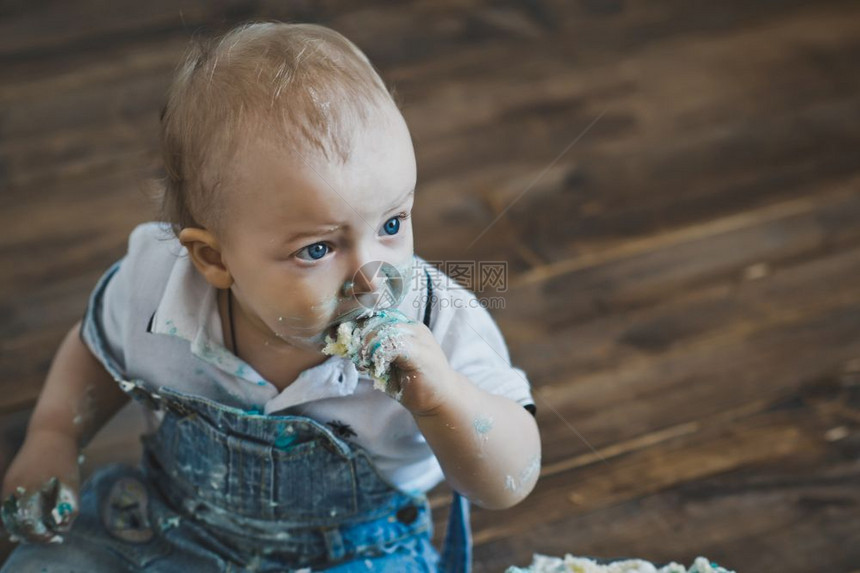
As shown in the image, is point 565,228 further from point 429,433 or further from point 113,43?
point 113,43

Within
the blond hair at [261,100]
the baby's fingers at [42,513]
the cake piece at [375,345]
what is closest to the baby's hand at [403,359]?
the cake piece at [375,345]

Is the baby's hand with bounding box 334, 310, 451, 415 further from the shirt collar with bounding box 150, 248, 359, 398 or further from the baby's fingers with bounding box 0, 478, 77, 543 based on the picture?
the baby's fingers with bounding box 0, 478, 77, 543

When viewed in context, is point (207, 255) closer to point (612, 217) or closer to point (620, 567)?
point (620, 567)

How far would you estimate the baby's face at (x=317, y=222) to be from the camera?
27.2 inches

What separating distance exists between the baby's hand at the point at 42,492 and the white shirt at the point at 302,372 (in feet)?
0.33

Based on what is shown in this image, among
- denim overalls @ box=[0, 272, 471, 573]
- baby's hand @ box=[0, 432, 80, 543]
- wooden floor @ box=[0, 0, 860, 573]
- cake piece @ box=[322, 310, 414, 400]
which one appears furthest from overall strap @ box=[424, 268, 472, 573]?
baby's hand @ box=[0, 432, 80, 543]

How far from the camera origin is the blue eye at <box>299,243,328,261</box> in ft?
2.34

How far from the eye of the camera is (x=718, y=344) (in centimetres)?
123

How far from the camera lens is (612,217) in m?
1.38

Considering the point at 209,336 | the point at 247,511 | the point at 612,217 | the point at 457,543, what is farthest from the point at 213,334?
the point at 612,217

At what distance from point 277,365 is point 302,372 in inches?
1.1

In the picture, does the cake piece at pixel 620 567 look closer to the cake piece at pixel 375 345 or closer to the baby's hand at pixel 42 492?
the cake piece at pixel 375 345

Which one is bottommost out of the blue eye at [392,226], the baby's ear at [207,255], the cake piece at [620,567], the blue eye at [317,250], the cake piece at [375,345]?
the cake piece at [620,567]

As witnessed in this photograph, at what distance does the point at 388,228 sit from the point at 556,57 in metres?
0.96
